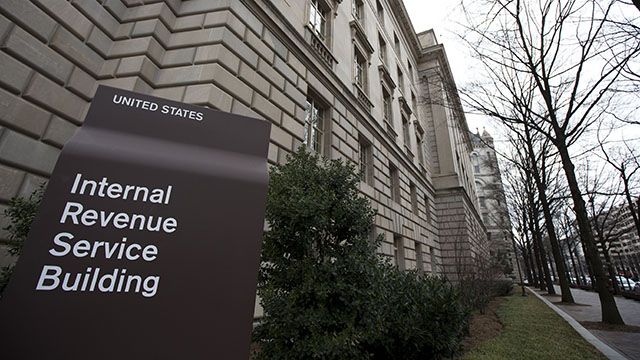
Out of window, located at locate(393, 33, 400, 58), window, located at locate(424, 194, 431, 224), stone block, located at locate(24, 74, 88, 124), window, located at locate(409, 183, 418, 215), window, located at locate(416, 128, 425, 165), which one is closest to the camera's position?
stone block, located at locate(24, 74, 88, 124)

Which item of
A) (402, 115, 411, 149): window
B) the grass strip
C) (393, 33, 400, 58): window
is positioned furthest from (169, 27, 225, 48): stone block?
(393, 33, 400, 58): window

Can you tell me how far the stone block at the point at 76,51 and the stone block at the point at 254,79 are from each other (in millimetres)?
3014

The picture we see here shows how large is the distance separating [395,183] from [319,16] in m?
8.99

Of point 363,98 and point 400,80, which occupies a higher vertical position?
point 400,80

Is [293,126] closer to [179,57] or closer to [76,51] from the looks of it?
[179,57]

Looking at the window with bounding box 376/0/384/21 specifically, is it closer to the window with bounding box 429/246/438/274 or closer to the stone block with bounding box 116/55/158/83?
the window with bounding box 429/246/438/274

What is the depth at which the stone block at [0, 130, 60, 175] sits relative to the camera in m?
4.64

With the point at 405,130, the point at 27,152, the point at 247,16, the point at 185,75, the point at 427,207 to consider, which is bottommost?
the point at 27,152

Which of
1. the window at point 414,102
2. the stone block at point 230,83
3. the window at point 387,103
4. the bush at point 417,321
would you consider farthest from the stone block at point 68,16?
the window at point 414,102

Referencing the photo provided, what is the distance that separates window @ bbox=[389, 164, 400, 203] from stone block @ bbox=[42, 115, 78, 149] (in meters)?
13.2

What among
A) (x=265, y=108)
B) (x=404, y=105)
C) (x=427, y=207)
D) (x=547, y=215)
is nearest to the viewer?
(x=265, y=108)

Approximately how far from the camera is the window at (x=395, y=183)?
1577 cm

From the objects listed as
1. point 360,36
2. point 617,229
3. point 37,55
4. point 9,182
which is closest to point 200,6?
point 37,55

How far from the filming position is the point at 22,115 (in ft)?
15.9
